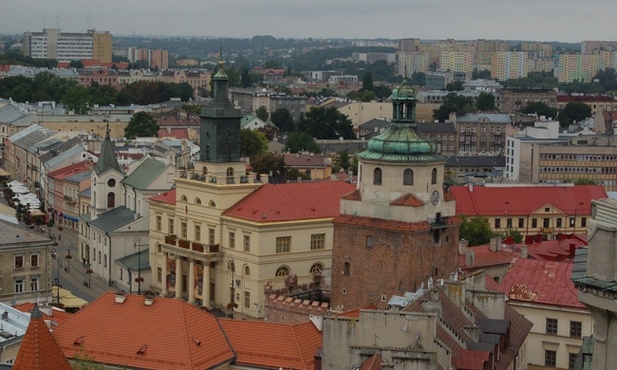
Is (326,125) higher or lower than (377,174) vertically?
lower

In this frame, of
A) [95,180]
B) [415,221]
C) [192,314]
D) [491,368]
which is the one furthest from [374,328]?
[95,180]

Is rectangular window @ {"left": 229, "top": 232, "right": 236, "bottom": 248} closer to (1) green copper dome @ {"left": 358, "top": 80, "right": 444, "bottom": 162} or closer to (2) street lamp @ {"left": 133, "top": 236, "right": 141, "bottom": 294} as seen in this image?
(2) street lamp @ {"left": 133, "top": 236, "right": 141, "bottom": 294}

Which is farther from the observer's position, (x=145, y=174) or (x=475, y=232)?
(x=145, y=174)

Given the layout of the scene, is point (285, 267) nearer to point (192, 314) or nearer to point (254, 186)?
point (254, 186)

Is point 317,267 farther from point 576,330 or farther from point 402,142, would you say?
point 576,330

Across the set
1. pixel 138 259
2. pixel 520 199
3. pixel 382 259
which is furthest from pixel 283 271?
pixel 520 199

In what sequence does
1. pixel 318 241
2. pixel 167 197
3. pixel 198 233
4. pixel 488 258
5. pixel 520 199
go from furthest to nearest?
1. pixel 520 199
2. pixel 167 197
3. pixel 198 233
4. pixel 318 241
5. pixel 488 258

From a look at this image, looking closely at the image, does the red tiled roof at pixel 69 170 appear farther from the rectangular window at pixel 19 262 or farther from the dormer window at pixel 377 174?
the dormer window at pixel 377 174

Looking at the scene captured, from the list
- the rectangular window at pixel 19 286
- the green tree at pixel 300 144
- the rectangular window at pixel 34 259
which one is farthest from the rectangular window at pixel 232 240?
the green tree at pixel 300 144
